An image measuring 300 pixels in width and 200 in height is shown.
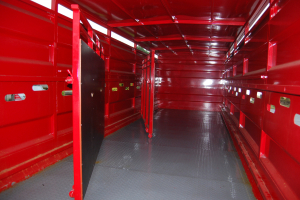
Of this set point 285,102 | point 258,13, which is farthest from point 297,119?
point 258,13

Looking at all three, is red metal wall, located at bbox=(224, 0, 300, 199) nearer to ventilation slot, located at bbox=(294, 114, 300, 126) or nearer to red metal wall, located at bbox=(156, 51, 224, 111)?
ventilation slot, located at bbox=(294, 114, 300, 126)

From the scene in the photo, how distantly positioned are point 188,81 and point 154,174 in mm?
7207

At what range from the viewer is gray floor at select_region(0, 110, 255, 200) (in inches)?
95.7

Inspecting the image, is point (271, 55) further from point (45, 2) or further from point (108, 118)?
point (108, 118)

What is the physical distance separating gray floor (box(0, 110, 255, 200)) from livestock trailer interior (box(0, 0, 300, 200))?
16 mm

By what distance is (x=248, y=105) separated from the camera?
3.61 m

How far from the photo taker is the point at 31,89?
9.25 feet

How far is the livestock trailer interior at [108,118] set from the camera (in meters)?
2.05

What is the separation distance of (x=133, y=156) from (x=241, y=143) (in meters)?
2.09

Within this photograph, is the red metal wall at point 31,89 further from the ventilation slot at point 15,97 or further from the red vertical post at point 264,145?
the red vertical post at point 264,145

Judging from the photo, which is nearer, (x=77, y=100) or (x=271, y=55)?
(x=77, y=100)

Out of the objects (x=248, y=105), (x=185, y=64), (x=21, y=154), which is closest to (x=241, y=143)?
(x=248, y=105)

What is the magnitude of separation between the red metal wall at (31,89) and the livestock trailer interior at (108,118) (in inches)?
0.5

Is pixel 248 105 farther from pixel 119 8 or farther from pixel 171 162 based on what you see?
pixel 119 8
